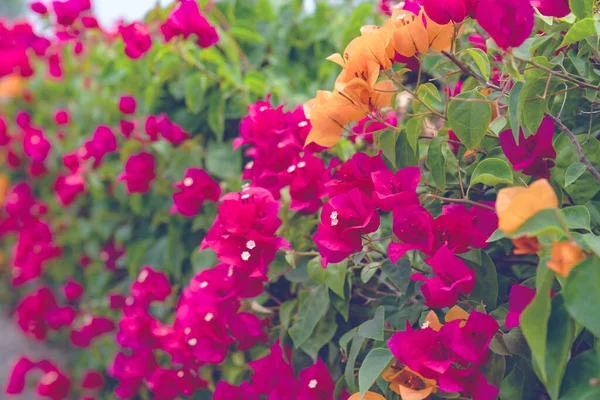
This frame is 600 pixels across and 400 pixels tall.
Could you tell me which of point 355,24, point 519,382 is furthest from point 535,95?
point 355,24

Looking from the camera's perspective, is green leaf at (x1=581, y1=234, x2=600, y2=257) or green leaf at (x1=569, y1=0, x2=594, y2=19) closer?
green leaf at (x1=581, y1=234, x2=600, y2=257)

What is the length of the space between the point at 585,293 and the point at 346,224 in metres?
0.33

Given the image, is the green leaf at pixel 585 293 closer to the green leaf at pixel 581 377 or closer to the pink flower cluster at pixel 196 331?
the green leaf at pixel 581 377

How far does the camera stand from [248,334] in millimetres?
1043

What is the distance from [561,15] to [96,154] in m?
1.20

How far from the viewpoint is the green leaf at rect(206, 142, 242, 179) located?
4.73 feet

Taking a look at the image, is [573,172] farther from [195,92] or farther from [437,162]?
[195,92]

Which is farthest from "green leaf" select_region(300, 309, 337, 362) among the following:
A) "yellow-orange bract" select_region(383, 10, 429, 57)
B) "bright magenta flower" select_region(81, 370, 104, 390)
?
"bright magenta flower" select_region(81, 370, 104, 390)

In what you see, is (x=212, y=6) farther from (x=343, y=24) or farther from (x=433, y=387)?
(x=433, y=387)

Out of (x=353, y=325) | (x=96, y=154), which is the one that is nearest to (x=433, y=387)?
(x=353, y=325)

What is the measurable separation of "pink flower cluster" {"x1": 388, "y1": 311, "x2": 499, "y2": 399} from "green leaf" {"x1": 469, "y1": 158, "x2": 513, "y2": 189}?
6.8 inches

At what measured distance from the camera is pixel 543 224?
1.80 feet

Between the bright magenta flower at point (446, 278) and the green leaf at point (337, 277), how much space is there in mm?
211

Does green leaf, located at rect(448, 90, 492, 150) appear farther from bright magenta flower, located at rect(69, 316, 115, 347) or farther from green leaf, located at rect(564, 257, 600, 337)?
bright magenta flower, located at rect(69, 316, 115, 347)
